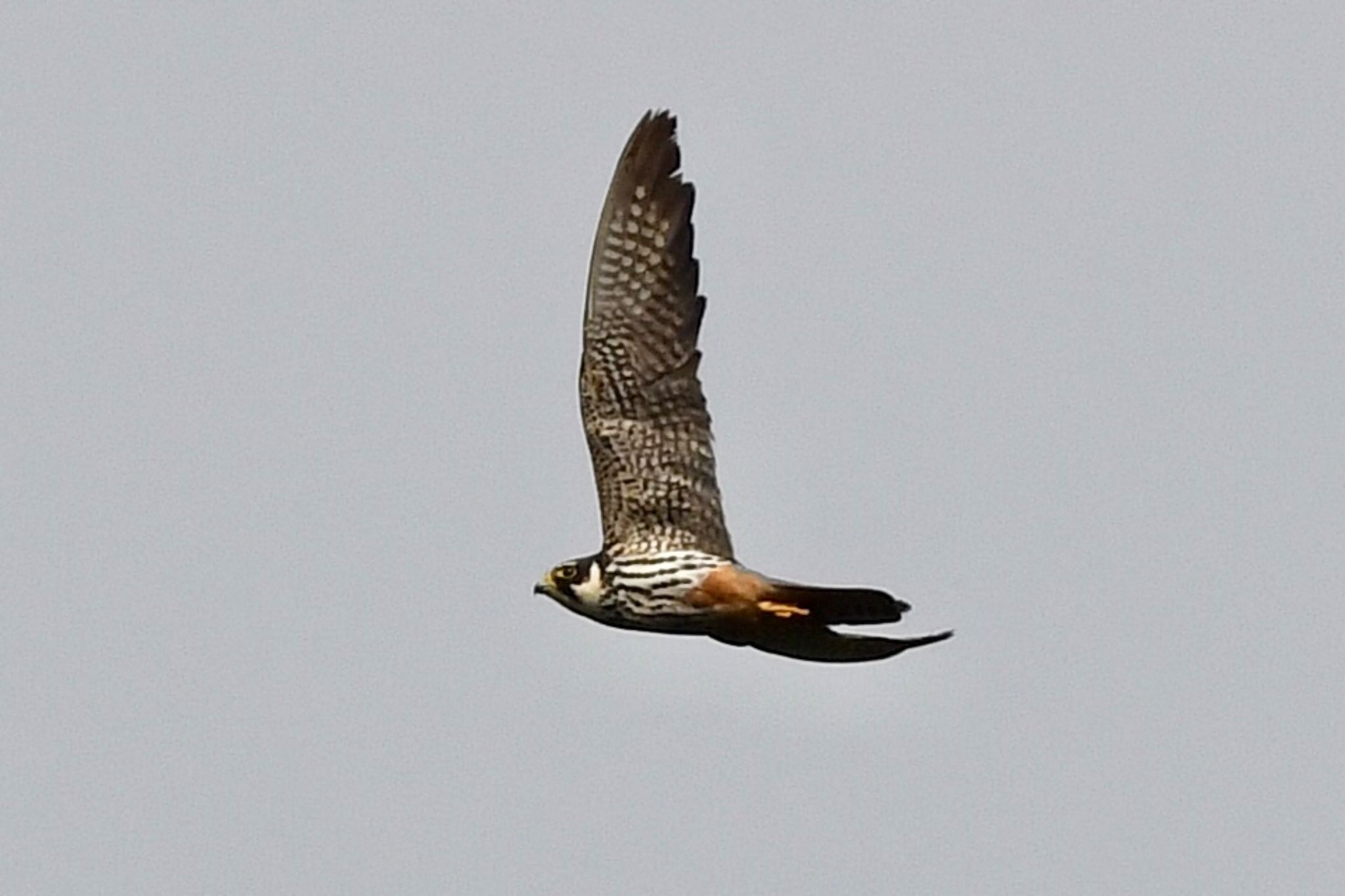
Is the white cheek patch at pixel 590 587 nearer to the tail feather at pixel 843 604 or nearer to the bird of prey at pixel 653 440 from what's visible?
the bird of prey at pixel 653 440

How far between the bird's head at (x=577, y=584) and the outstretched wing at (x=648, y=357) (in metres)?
0.24

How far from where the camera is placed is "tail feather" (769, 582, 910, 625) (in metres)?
12.5

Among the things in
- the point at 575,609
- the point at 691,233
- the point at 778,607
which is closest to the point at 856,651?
the point at 778,607

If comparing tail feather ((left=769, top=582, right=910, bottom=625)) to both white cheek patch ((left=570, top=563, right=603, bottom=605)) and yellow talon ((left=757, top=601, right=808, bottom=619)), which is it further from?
white cheek patch ((left=570, top=563, right=603, bottom=605))

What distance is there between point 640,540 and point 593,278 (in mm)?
1493

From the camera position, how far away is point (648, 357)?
14.3 metres

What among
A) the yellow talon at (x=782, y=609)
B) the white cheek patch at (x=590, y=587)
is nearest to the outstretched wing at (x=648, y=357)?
the white cheek patch at (x=590, y=587)

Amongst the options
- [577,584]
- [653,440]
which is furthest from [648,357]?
[577,584]

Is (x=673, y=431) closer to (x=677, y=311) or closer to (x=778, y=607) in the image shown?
(x=677, y=311)

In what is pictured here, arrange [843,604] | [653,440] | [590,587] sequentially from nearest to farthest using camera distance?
1. [843,604]
2. [590,587]
3. [653,440]

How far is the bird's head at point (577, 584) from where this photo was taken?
13.7 meters

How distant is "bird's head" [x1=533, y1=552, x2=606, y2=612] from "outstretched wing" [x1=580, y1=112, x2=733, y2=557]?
237 mm

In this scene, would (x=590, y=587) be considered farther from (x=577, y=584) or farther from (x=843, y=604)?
(x=843, y=604)

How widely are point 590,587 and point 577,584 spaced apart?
3.2 inches
